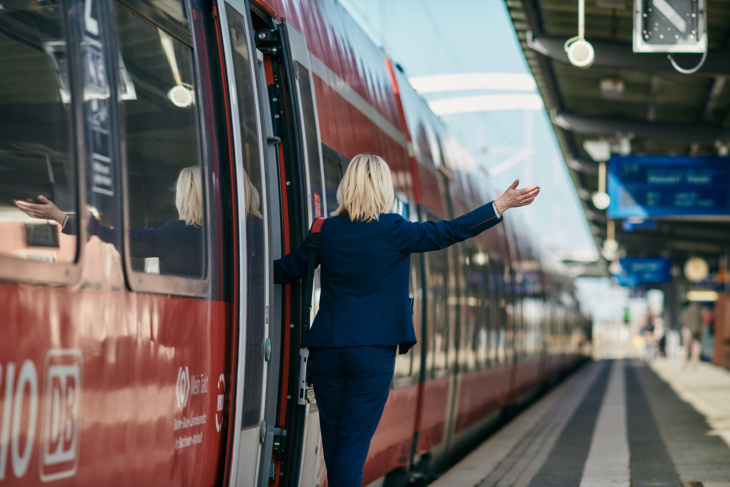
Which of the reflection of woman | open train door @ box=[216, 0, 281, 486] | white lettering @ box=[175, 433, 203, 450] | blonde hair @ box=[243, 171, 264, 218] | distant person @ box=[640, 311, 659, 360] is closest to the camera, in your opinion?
the reflection of woman

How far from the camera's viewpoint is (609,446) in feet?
32.4

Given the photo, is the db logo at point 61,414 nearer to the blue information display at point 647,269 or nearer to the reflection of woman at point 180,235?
the reflection of woman at point 180,235

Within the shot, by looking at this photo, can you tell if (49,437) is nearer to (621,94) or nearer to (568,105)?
(621,94)

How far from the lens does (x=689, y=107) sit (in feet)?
59.5

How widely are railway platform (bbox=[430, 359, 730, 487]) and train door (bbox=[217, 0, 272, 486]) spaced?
139 inches

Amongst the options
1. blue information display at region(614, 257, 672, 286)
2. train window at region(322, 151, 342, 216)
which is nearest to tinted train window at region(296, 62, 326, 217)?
train window at region(322, 151, 342, 216)

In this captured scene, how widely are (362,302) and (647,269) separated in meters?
32.1

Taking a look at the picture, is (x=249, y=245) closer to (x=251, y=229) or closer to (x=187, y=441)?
(x=251, y=229)

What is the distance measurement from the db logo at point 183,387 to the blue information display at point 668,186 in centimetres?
1368

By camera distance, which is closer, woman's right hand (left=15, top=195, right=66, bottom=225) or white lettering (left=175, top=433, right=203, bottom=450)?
woman's right hand (left=15, top=195, right=66, bottom=225)

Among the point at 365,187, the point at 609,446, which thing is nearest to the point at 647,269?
the point at 609,446

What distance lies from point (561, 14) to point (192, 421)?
11017 millimetres

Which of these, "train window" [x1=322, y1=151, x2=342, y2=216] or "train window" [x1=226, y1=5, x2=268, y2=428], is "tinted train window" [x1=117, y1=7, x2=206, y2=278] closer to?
"train window" [x1=226, y1=5, x2=268, y2=428]

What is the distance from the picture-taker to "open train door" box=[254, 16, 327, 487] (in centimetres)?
437
